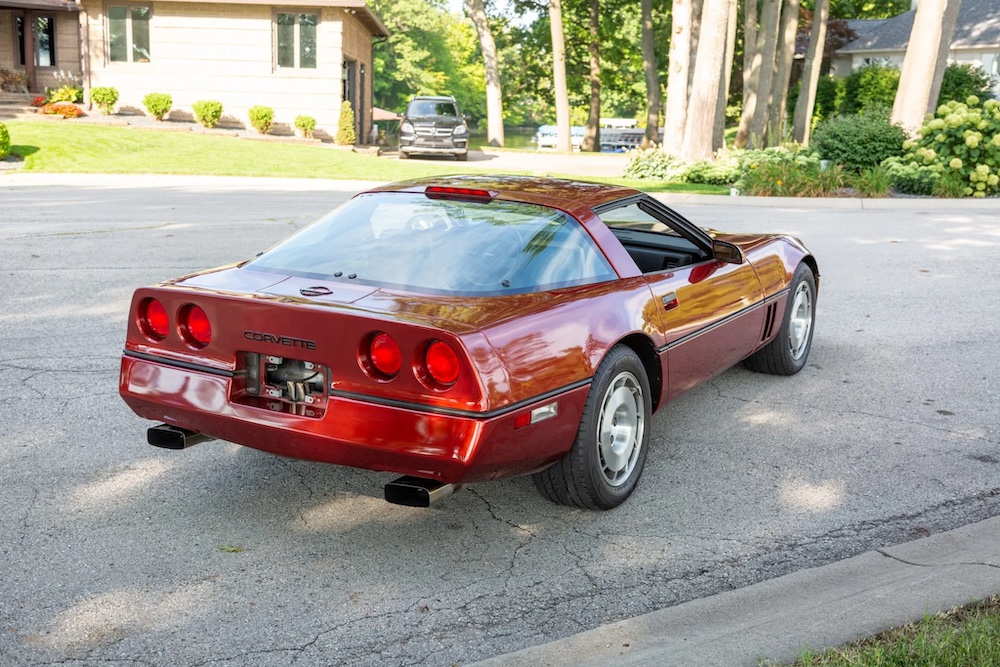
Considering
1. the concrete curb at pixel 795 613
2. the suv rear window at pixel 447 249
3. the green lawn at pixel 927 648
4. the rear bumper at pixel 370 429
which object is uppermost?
the suv rear window at pixel 447 249

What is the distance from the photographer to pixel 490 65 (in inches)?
1710

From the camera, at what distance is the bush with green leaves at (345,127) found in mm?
31875

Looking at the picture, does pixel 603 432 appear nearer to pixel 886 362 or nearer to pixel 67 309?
pixel 886 362

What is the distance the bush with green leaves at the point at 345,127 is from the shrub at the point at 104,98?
6.74 meters

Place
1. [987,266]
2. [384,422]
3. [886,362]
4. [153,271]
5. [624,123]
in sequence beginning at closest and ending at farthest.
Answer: [384,422], [886,362], [153,271], [987,266], [624,123]

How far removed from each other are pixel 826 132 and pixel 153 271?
15.7 meters

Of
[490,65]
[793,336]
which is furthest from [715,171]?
[490,65]

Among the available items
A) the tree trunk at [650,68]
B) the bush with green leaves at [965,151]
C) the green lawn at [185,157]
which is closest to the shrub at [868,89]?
the tree trunk at [650,68]

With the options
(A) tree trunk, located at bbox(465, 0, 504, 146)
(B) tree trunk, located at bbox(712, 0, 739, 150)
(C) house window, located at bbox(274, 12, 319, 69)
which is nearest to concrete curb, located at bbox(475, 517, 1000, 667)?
(B) tree trunk, located at bbox(712, 0, 739, 150)

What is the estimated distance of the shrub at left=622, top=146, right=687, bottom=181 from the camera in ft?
78.0

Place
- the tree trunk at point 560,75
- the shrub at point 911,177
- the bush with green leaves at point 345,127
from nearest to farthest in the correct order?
the shrub at point 911,177
the bush with green leaves at point 345,127
the tree trunk at point 560,75

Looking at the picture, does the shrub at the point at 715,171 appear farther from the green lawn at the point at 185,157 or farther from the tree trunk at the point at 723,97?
the tree trunk at the point at 723,97

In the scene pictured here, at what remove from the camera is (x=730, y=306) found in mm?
5566

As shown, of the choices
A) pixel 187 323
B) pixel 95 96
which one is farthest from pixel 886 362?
pixel 95 96
